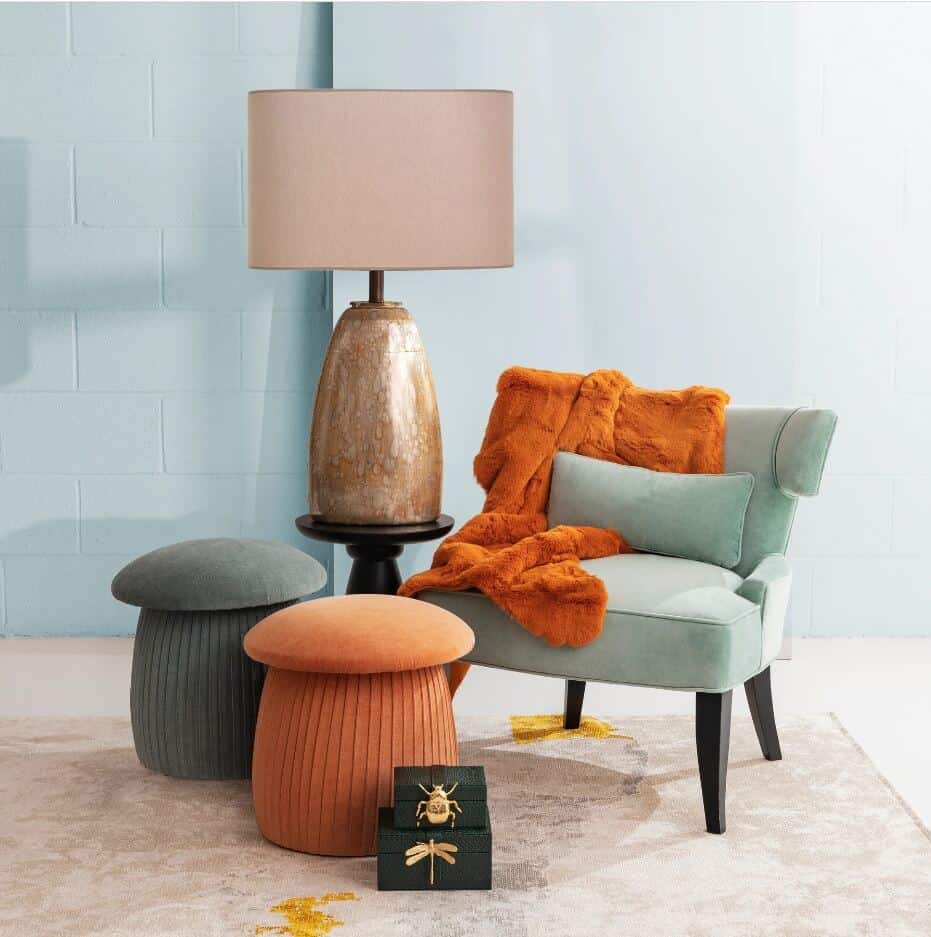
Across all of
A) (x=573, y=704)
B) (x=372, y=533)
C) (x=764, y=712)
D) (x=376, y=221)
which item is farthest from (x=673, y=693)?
(x=376, y=221)

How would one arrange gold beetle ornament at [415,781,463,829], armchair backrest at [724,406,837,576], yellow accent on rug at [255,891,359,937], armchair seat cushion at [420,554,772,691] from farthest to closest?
armchair backrest at [724,406,837,576] < armchair seat cushion at [420,554,772,691] < gold beetle ornament at [415,781,463,829] < yellow accent on rug at [255,891,359,937]

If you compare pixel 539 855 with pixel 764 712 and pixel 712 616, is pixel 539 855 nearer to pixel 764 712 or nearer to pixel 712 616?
pixel 712 616

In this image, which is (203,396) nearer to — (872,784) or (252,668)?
(252,668)

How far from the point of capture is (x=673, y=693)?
11.8ft

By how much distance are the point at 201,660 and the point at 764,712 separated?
118 centimetres

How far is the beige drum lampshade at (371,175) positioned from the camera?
294 centimetres

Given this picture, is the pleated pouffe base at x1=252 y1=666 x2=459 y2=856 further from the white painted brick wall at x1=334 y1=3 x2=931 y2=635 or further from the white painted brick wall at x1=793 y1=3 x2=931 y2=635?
the white painted brick wall at x1=793 y1=3 x2=931 y2=635

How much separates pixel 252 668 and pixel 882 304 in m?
2.14

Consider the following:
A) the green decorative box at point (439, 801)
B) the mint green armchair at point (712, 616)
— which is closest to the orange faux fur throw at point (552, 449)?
the mint green armchair at point (712, 616)

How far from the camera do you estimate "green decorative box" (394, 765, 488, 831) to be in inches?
94.0

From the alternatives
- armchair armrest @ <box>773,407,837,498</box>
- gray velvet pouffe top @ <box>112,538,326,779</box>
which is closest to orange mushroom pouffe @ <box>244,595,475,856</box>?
gray velvet pouffe top @ <box>112,538,326,779</box>

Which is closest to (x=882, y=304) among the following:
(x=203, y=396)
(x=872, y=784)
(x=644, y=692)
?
(x=644, y=692)

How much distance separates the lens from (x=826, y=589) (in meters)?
4.15

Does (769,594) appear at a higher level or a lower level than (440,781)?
higher
